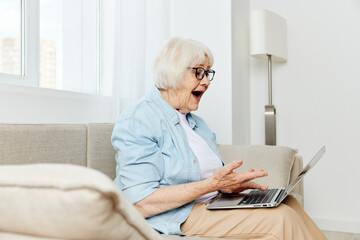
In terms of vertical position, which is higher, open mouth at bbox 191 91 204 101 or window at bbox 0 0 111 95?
window at bbox 0 0 111 95

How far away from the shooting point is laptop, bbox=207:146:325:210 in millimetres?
1292

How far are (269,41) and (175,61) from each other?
1.32m

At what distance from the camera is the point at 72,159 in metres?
1.44

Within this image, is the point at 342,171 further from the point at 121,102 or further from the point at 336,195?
the point at 121,102

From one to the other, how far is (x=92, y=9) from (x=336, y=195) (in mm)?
2131

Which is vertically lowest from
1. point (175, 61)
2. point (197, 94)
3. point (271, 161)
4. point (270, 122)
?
point (271, 161)

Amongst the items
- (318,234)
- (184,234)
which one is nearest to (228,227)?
(184,234)

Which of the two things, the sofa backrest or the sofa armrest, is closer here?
the sofa backrest

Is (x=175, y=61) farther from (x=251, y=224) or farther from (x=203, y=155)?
(x=251, y=224)

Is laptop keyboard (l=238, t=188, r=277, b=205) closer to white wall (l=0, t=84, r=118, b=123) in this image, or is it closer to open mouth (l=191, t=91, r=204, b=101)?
open mouth (l=191, t=91, r=204, b=101)

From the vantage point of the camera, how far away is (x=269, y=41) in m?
2.73

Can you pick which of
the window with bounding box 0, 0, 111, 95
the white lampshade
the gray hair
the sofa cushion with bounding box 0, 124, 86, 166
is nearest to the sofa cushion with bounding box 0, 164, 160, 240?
the sofa cushion with bounding box 0, 124, 86, 166

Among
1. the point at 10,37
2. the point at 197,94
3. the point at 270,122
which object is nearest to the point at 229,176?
the point at 197,94

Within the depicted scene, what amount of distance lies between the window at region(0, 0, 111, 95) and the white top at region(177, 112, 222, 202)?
28.8 inches
